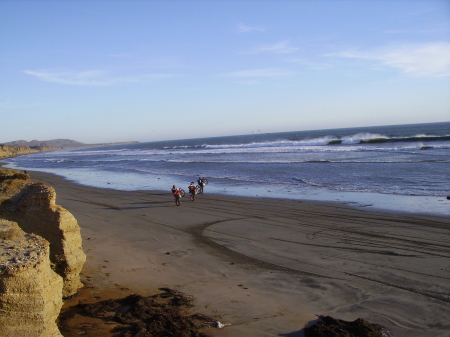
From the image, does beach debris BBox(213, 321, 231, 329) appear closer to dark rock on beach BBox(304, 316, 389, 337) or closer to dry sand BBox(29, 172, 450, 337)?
dry sand BBox(29, 172, 450, 337)

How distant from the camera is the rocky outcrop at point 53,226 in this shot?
636 cm

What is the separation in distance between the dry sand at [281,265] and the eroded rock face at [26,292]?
129 cm

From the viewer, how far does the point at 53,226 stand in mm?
6391

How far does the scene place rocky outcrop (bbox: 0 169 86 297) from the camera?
6.36m

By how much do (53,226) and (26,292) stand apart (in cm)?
250

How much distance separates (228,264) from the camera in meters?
8.73

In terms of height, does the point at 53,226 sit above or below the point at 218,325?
above

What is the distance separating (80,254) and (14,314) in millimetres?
2783

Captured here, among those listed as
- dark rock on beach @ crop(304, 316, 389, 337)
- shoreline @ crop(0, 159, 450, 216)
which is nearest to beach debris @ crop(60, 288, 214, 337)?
dark rock on beach @ crop(304, 316, 389, 337)

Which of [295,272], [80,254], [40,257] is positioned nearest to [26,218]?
[80,254]

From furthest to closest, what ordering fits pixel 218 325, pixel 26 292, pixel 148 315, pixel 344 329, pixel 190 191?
pixel 190 191
pixel 148 315
pixel 218 325
pixel 344 329
pixel 26 292

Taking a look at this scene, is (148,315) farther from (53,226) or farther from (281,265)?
(281,265)

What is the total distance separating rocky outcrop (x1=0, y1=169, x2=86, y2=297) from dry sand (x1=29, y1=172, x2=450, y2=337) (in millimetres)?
553

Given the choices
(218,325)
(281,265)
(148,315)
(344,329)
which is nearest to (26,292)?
(148,315)
